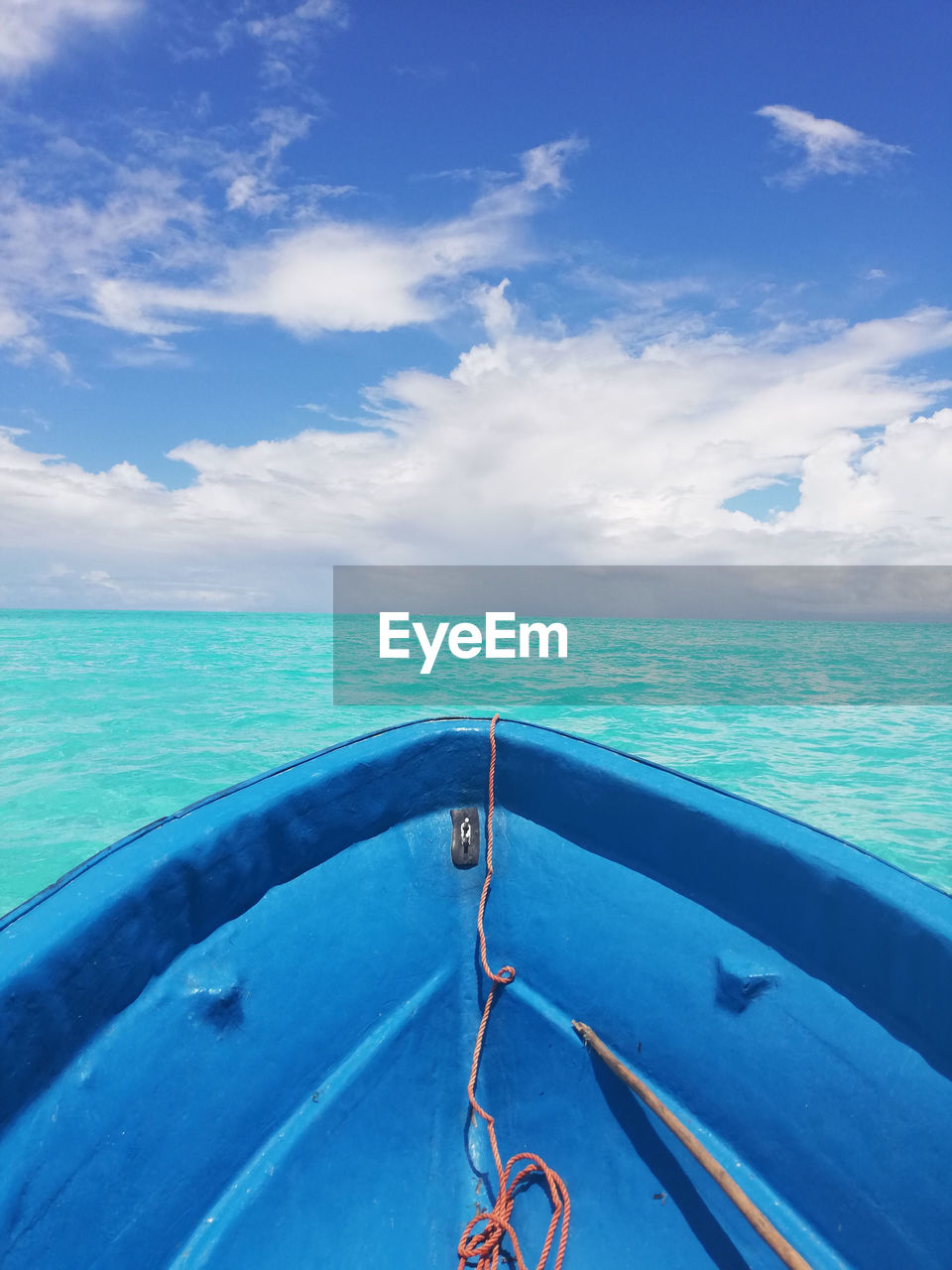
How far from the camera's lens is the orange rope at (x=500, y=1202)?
6.04 ft

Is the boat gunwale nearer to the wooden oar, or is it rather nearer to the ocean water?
the wooden oar

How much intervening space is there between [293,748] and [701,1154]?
9.72m

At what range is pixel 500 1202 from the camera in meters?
1.95

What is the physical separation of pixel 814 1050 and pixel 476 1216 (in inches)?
46.3

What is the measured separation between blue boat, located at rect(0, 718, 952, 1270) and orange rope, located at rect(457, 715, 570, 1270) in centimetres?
2

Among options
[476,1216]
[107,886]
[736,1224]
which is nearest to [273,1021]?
[107,886]

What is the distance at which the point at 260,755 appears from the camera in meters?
10.0

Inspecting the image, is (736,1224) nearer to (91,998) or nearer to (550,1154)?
(550,1154)

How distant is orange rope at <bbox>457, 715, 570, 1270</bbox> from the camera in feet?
6.04

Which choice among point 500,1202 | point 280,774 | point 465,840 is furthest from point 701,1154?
point 280,774

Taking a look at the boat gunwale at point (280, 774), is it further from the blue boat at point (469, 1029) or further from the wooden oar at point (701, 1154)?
the wooden oar at point (701, 1154)

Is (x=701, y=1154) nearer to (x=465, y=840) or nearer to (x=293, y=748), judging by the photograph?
(x=465, y=840)

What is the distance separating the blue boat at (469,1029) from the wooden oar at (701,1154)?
2 cm

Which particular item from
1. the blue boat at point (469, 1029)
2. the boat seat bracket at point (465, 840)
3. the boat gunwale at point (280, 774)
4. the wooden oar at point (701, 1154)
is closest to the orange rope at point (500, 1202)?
the blue boat at point (469, 1029)
